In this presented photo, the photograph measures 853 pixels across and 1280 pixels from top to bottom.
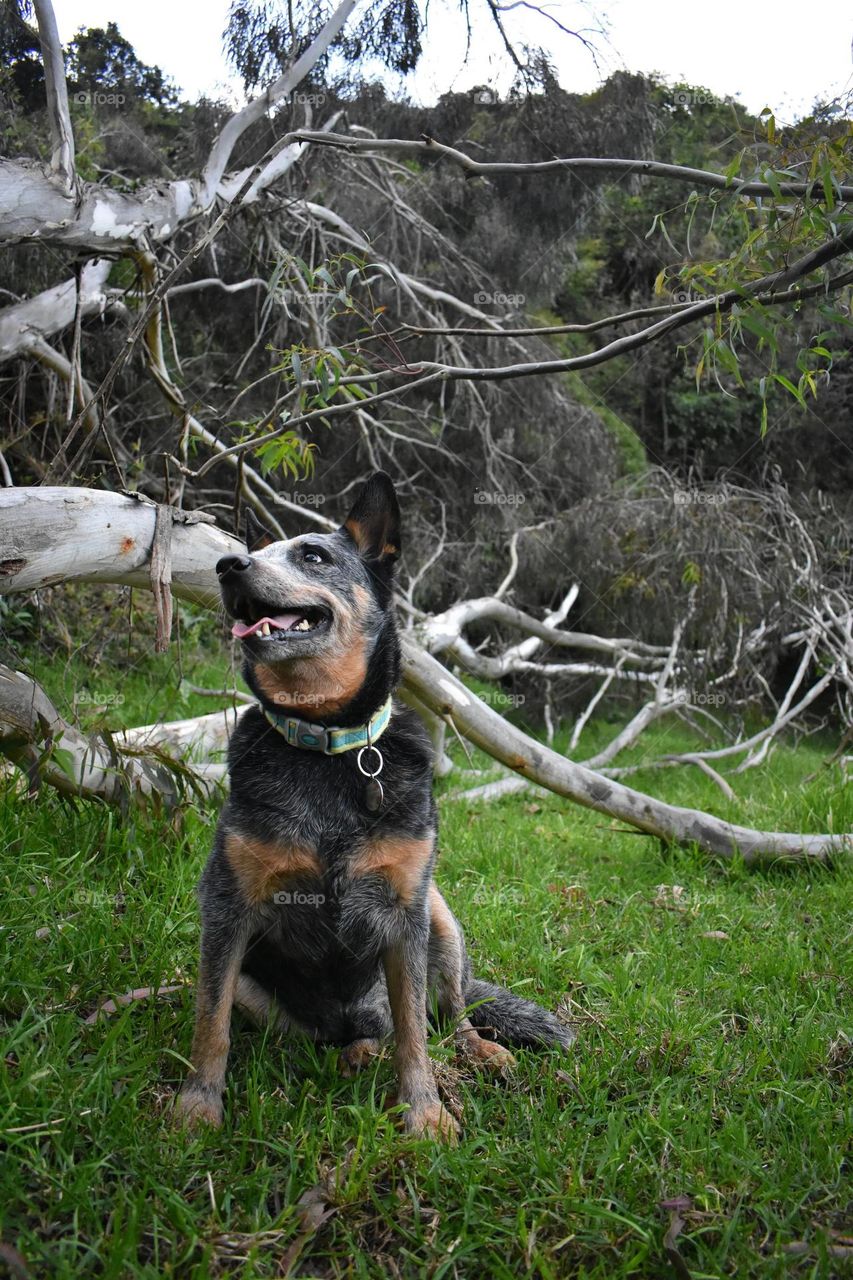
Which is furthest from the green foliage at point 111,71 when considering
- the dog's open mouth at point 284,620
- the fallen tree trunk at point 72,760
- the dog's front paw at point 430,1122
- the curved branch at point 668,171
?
the dog's front paw at point 430,1122

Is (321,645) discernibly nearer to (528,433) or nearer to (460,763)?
(460,763)

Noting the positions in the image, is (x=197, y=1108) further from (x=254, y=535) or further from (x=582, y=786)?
(x=582, y=786)

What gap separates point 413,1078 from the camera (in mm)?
2574

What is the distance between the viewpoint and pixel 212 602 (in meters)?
3.74

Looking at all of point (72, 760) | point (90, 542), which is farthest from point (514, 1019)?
point (90, 542)

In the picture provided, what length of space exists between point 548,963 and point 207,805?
1.60 metres

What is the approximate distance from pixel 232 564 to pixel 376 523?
0.69 meters

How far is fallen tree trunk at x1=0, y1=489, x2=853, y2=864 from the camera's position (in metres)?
2.98

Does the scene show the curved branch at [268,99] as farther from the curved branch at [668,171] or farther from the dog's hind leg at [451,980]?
the dog's hind leg at [451,980]

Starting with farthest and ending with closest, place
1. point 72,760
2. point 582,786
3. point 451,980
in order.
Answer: point 582,786
point 72,760
point 451,980

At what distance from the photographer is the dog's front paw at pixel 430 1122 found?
246 centimetres

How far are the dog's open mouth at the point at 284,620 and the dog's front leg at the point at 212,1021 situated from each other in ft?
2.65

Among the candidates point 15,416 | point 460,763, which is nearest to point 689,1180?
point 460,763

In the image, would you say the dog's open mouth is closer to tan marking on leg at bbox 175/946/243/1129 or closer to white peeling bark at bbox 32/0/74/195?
tan marking on leg at bbox 175/946/243/1129
